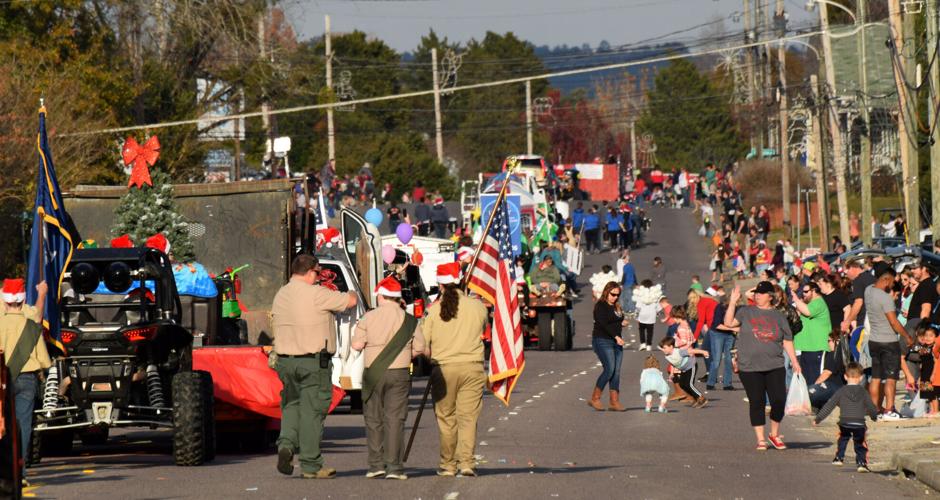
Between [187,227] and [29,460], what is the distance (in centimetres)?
613

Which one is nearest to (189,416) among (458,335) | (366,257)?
(458,335)

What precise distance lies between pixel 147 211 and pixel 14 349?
7.41 metres

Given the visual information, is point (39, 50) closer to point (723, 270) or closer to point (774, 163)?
point (723, 270)

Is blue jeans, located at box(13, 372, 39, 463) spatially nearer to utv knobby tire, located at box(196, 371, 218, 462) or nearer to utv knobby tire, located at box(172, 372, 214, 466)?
utv knobby tire, located at box(172, 372, 214, 466)

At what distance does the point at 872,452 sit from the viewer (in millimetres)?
17453

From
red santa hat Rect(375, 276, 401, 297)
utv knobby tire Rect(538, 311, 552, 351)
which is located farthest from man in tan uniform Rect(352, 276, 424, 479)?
utv knobby tire Rect(538, 311, 552, 351)

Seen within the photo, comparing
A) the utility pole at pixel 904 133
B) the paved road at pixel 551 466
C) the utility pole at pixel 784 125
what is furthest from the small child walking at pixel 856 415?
the utility pole at pixel 784 125

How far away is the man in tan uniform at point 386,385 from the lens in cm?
1428

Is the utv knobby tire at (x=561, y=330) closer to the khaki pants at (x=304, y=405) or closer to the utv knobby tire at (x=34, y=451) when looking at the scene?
the utv knobby tire at (x=34, y=451)

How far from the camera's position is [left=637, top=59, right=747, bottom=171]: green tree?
389 feet

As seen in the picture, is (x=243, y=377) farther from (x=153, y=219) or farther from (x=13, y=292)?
(x=153, y=219)

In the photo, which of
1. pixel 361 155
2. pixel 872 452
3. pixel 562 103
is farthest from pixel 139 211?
pixel 562 103

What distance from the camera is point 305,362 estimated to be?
47.0ft

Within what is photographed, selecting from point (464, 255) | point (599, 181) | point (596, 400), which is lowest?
point (596, 400)
